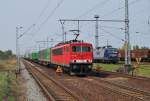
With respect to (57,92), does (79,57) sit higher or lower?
higher

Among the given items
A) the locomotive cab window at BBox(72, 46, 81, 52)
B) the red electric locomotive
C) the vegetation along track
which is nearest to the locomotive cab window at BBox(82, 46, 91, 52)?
the red electric locomotive

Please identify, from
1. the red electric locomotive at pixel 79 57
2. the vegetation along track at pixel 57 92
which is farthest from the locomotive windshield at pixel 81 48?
the vegetation along track at pixel 57 92

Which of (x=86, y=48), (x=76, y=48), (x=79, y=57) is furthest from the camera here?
(x=86, y=48)

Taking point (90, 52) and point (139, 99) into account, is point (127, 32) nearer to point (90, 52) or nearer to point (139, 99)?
point (90, 52)

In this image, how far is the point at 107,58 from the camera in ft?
219

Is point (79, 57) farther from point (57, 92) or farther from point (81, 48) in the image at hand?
point (57, 92)

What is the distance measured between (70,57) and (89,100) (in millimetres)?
17000

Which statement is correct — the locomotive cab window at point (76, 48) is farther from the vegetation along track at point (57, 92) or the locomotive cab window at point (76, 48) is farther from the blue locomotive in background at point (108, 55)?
the blue locomotive in background at point (108, 55)

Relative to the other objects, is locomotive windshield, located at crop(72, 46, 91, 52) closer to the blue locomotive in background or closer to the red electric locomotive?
the red electric locomotive

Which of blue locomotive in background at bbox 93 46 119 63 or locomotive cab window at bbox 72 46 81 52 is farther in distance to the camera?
blue locomotive in background at bbox 93 46 119 63

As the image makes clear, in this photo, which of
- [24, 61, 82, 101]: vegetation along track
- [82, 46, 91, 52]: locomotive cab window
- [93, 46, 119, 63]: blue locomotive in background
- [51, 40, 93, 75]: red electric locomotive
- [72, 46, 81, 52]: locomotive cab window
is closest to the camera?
[24, 61, 82, 101]: vegetation along track

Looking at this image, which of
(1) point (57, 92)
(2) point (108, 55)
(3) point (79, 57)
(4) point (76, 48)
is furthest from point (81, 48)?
(2) point (108, 55)

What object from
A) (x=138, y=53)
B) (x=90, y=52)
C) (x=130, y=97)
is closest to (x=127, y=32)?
(x=90, y=52)

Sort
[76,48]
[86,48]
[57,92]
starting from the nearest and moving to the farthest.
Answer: [57,92] → [76,48] → [86,48]
